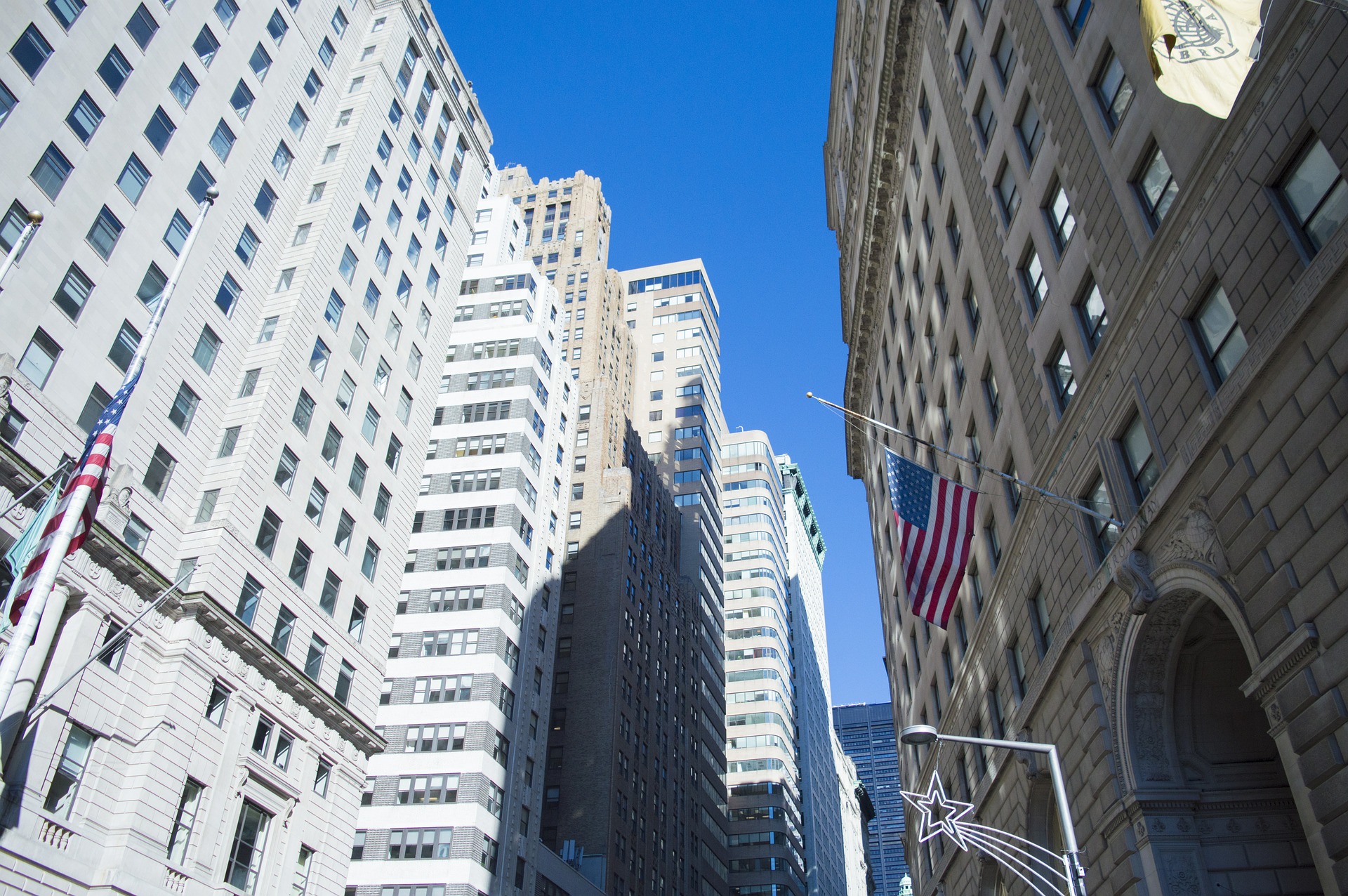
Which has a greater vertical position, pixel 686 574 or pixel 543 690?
pixel 686 574

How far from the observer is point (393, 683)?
6738 cm

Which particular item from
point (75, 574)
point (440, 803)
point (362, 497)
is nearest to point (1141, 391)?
point (75, 574)

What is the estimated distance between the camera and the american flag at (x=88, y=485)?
23.0 metres

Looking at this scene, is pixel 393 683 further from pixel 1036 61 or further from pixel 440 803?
pixel 1036 61

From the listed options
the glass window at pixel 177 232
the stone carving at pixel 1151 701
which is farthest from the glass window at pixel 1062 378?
the glass window at pixel 177 232

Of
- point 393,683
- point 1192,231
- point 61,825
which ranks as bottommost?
point 61,825

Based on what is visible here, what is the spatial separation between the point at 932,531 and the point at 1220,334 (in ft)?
25.4

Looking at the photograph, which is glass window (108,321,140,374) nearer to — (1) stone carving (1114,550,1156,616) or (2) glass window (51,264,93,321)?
(2) glass window (51,264,93,321)

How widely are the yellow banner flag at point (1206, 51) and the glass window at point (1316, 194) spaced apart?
11.5 ft

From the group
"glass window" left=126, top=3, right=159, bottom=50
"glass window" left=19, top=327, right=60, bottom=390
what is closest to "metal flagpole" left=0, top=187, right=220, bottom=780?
"glass window" left=19, top=327, right=60, bottom=390

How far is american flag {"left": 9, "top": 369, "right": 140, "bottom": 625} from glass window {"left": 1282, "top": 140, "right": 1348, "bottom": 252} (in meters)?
24.8

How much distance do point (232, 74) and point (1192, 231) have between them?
4068 cm

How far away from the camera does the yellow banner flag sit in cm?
1435

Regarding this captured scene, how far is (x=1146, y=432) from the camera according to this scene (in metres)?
22.6
